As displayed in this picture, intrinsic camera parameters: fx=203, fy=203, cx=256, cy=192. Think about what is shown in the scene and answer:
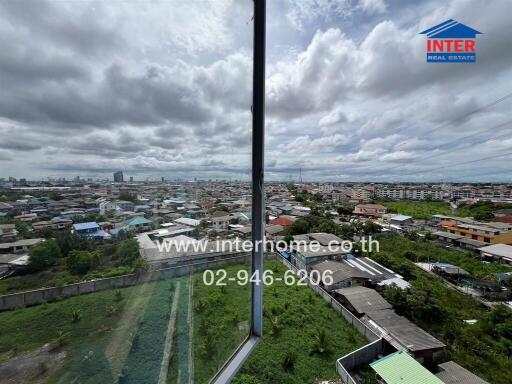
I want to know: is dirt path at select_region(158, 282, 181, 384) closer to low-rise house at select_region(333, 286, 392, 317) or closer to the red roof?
low-rise house at select_region(333, 286, 392, 317)

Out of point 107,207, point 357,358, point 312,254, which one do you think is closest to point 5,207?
point 107,207

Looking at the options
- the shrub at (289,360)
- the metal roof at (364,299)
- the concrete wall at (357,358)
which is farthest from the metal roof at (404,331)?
the shrub at (289,360)

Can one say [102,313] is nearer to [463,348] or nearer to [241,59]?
[241,59]

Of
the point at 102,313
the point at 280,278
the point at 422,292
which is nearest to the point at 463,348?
the point at 422,292

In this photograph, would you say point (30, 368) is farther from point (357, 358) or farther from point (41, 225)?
point (357, 358)

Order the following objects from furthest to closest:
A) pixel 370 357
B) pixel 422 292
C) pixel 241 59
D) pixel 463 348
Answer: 1. pixel 422 292
2. pixel 463 348
3. pixel 370 357
4. pixel 241 59

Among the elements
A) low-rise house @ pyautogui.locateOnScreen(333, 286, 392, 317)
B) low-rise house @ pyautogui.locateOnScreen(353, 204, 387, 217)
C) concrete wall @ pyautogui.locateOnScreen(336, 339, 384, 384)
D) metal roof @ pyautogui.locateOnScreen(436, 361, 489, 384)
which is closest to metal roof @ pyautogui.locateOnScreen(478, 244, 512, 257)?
low-rise house @ pyautogui.locateOnScreen(353, 204, 387, 217)

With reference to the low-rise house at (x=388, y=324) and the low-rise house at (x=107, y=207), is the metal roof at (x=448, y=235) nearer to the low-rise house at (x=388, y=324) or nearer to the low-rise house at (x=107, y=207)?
the low-rise house at (x=388, y=324)
